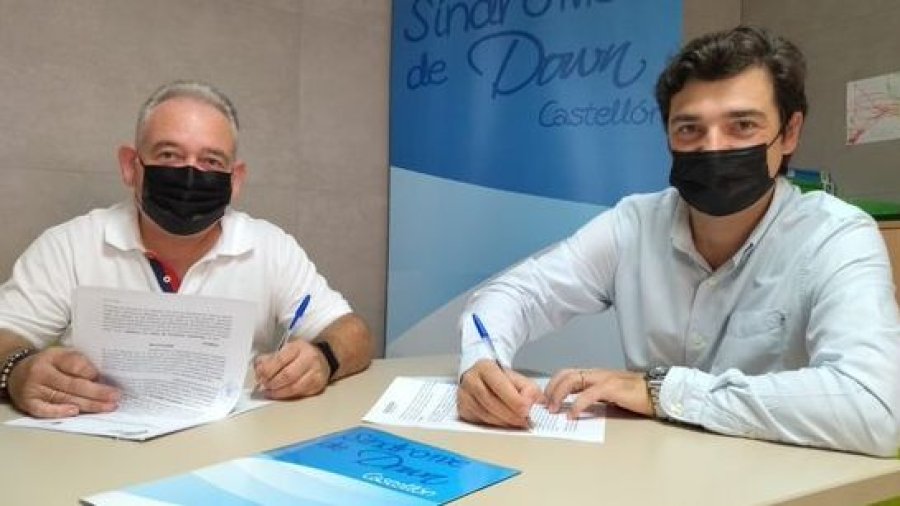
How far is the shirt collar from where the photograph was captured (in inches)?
59.4

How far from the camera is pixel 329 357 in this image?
53.0 inches

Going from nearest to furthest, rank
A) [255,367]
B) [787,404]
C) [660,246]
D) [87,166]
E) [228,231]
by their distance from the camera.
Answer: [787,404]
[255,367]
[660,246]
[228,231]
[87,166]

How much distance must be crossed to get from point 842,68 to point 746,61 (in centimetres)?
145

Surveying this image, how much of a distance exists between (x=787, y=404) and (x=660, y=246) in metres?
0.49

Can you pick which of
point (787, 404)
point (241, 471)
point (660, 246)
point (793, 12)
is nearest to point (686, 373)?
point (787, 404)

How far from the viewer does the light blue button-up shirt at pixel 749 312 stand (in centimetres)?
100

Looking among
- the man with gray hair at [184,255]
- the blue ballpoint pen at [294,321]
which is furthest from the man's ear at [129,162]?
the blue ballpoint pen at [294,321]

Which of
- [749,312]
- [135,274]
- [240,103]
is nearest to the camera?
[749,312]

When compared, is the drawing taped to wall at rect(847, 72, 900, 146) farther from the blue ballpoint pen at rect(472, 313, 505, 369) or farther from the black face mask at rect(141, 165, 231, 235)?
the black face mask at rect(141, 165, 231, 235)

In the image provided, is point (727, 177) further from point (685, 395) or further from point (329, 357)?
point (329, 357)

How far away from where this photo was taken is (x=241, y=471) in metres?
0.82

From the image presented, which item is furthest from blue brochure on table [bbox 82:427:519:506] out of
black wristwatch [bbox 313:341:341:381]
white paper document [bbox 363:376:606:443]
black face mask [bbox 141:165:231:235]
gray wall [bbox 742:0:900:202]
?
gray wall [bbox 742:0:900:202]

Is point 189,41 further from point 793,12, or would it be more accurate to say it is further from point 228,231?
point 793,12

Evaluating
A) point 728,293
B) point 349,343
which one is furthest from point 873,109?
point 349,343
